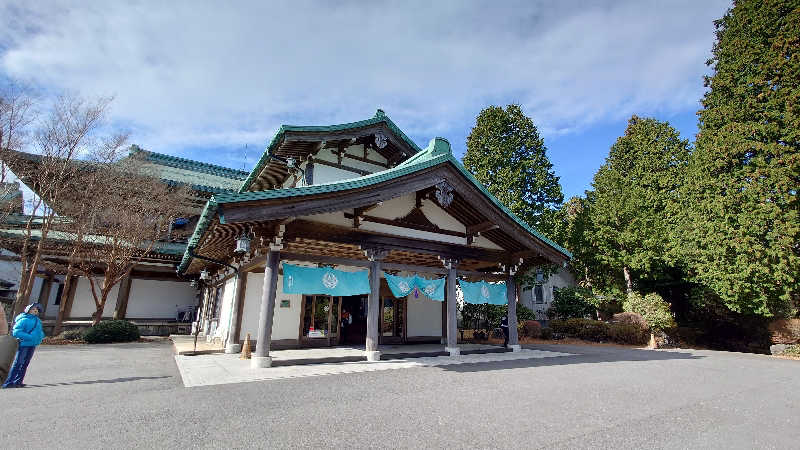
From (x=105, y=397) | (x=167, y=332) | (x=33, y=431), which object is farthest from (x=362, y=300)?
(x=167, y=332)

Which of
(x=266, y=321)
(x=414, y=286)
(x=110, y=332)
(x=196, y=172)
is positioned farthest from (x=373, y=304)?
(x=196, y=172)

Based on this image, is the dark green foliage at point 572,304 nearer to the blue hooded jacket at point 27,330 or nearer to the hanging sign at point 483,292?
the hanging sign at point 483,292

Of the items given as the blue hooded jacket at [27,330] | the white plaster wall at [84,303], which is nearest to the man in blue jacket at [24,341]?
the blue hooded jacket at [27,330]

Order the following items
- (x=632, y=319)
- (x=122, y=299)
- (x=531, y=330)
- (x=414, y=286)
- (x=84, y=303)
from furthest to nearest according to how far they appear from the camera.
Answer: (x=531, y=330)
(x=632, y=319)
(x=84, y=303)
(x=122, y=299)
(x=414, y=286)

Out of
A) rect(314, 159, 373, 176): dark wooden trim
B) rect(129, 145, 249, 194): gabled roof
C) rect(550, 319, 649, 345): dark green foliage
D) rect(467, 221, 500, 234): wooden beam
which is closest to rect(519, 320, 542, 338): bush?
rect(550, 319, 649, 345): dark green foliage

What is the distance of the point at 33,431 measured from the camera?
426cm

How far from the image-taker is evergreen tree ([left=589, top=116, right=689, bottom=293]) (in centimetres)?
2209

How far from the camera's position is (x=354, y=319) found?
14.3 meters

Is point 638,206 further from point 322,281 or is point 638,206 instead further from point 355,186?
point 322,281

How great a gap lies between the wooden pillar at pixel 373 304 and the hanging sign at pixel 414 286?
44 centimetres

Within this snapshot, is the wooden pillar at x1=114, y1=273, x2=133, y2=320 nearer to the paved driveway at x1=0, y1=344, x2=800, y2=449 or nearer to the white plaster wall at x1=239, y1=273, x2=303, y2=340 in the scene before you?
the white plaster wall at x1=239, y1=273, x2=303, y2=340

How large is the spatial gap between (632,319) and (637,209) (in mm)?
7249

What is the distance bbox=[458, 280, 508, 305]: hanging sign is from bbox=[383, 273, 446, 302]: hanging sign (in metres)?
1.03

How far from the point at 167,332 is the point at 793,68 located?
34.0 m
